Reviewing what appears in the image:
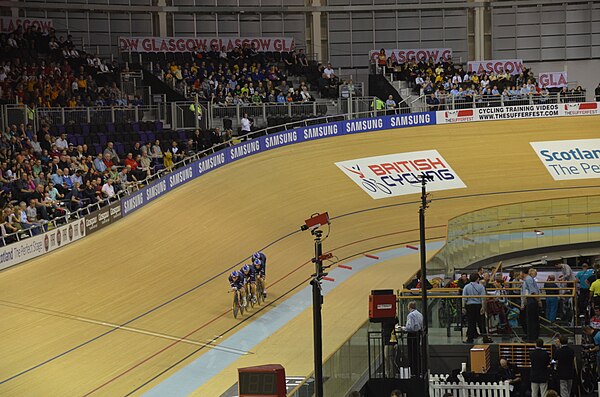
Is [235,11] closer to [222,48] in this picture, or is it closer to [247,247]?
Result: [222,48]

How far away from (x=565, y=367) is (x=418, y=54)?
27.9 m

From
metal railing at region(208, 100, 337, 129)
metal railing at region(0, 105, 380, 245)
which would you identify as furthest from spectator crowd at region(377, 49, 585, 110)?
metal railing at region(208, 100, 337, 129)

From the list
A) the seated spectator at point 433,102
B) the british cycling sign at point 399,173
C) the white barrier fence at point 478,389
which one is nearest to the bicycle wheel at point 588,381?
the white barrier fence at point 478,389

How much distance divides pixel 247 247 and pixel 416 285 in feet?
21.2

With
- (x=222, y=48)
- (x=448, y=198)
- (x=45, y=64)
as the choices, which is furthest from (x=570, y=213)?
(x=222, y=48)

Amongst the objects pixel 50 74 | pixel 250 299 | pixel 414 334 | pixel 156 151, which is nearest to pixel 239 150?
pixel 156 151

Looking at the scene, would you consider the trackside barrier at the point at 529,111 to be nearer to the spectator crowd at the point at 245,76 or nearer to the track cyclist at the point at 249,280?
the spectator crowd at the point at 245,76

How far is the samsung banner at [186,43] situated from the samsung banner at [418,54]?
4.52m

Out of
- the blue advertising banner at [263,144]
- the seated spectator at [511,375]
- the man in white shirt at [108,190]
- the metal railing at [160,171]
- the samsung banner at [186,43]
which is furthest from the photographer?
the samsung banner at [186,43]

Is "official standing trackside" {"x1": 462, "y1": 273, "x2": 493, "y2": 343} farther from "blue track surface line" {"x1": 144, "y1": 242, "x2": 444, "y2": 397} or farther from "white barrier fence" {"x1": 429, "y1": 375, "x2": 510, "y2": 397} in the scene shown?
"blue track surface line" {"x1": 144, "y1": 242, "x2": 444, "y2": 397}

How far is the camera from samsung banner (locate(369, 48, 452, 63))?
39250 millimetres

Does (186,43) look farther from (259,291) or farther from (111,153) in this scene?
(259,291)

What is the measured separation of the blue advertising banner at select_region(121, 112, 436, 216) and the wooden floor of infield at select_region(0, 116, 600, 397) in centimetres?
27

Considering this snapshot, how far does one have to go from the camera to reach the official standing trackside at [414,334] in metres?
13.3
